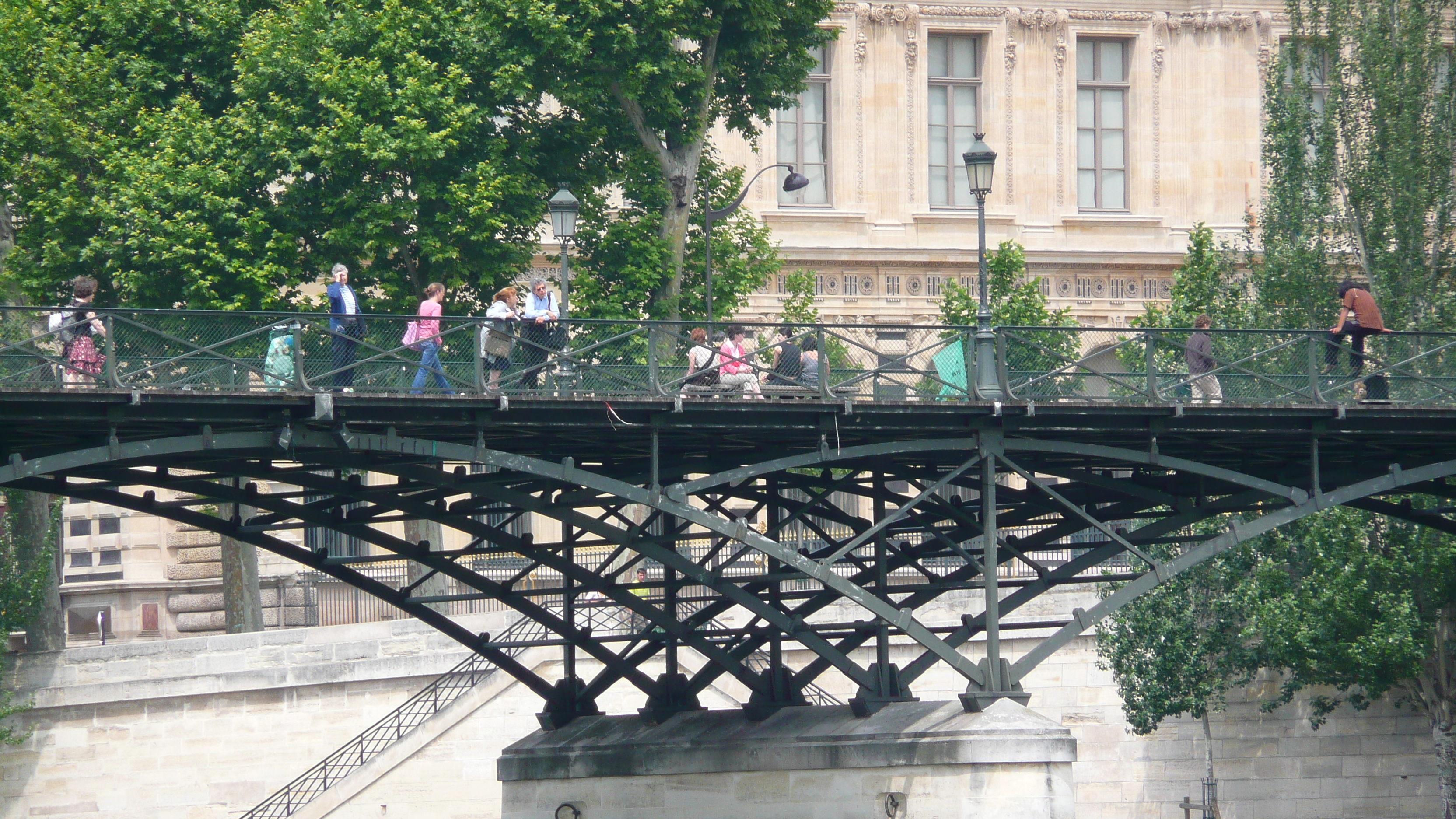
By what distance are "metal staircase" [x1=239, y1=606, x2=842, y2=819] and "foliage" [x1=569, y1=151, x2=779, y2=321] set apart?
16.5 feet

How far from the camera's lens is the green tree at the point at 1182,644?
35719 mm

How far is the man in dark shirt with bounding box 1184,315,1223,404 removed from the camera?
26750 mm

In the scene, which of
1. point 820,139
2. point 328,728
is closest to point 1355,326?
point 328,728

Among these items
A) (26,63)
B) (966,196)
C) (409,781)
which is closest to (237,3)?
(26,63)

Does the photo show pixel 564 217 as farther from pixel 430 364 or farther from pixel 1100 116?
pixel 1100 116

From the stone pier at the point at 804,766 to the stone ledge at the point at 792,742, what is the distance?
2cm

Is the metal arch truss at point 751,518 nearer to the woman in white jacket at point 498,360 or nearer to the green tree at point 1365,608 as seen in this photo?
the woman in white jacket at point 498,360

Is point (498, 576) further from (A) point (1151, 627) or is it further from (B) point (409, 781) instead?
(A) point (1151, 627)

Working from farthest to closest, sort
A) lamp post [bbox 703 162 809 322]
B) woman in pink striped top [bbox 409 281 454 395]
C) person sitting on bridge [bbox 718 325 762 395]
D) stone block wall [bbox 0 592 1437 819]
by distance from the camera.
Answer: stone block wall [bbox 0 592 1437 819], lamp post [bbox 703 162 809 322], person sitting on bridge [bbox 718 325 762 395], woman in pink striped top [bbox 409 281 454 395]

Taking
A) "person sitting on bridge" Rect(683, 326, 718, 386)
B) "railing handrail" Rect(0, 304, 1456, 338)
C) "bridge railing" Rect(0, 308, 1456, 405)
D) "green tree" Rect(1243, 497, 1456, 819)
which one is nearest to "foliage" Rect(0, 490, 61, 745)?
"bridge railing" Rect(0, 308, 1456, 405)

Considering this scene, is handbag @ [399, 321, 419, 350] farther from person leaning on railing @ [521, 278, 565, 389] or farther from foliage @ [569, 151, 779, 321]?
foliage @ [569, 151, 779, 321]

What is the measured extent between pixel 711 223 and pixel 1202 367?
40.5 feet

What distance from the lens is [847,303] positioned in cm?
5003

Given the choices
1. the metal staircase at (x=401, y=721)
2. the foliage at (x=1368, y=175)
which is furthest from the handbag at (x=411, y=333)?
the foliage at (x=1368, y=175)
